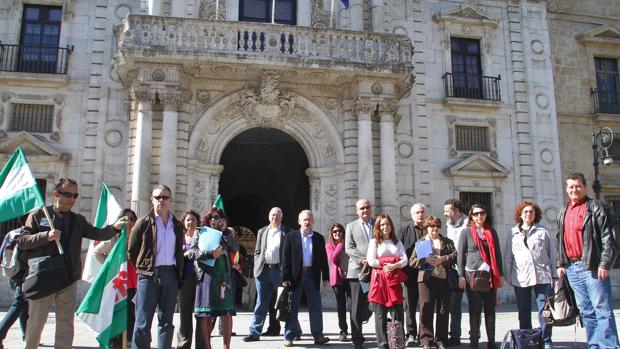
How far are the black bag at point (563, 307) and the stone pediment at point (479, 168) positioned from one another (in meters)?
10.5

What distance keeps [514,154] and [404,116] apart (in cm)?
413

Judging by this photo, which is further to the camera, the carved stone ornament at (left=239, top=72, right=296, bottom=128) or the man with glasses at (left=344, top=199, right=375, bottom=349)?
the carved stone ornament at (left=239, top=72, right=296, bottom=128)

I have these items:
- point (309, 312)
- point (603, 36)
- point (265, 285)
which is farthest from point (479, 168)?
point (309, 312)

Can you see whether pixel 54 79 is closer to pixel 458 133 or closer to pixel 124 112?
pixel 124 112

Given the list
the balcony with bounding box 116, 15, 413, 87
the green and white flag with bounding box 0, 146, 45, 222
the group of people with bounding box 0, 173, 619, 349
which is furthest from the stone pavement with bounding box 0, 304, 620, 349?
the balcony with bounding box 116, 15, 413, 87

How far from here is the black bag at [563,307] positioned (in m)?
6.72

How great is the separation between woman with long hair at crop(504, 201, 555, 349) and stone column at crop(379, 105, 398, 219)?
269 inches

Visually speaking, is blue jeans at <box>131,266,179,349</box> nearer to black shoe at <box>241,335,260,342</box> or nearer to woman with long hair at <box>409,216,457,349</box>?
black shoe at <box>241,335,260,342</box>

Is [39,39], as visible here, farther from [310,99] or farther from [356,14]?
[356,14]

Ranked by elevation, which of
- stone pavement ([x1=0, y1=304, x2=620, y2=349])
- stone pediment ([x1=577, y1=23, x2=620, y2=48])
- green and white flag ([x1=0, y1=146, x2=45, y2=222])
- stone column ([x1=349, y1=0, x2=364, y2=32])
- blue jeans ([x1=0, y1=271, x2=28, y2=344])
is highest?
stone pediment ([x1=577, y1=23, x2=620, y2=48])

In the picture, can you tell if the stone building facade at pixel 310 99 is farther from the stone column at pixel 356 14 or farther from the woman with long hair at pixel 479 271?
the woman with long hair at pixel 479 271

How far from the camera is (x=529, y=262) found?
764 centimetres

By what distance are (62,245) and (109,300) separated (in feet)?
3.62

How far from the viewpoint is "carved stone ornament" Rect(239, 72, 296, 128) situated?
15.4m
